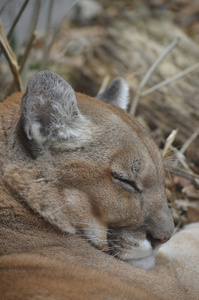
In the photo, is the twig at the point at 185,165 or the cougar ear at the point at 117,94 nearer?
the cougar ear at the point at 117,94

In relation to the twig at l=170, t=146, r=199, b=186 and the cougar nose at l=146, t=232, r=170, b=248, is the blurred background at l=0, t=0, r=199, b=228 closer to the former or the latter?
the twig at l=170, t=146, r=199, b=186

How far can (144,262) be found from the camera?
3.76 meters

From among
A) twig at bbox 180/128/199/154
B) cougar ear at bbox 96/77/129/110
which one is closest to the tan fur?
cougar ear at bbox 96/77/129/110

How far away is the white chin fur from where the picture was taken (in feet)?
12.3

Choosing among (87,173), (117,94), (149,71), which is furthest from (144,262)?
(149,71)

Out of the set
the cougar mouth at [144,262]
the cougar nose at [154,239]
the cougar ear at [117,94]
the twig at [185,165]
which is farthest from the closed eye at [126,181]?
the twig at [185,165]

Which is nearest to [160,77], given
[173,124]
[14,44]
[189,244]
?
[173,124]

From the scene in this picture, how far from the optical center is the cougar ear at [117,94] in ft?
15.1

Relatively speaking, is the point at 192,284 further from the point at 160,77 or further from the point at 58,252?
the point at 160,77

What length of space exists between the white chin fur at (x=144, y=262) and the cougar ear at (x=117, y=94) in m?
1.60

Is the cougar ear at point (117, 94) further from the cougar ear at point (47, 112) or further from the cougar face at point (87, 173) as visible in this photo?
the cougar ear at point (47, 112)

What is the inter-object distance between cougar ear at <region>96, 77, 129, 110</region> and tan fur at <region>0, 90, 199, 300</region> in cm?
90

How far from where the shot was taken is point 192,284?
12.4ft

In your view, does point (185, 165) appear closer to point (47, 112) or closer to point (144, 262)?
point (144, 262)
